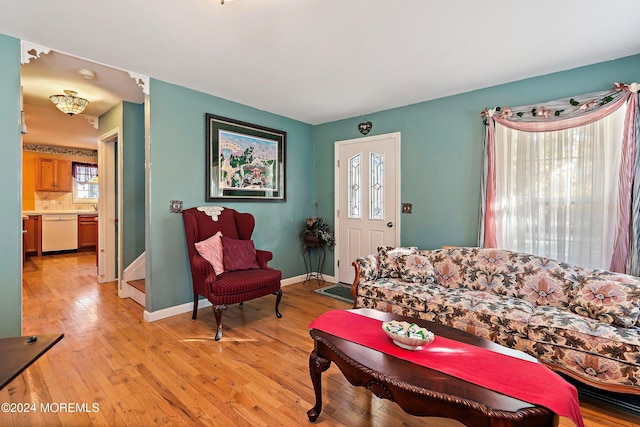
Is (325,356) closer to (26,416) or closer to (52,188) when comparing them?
(26,416)

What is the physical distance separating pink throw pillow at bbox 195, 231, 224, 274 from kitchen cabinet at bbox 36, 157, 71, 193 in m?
6.34

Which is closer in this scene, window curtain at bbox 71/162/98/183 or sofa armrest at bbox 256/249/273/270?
sofa armrest at bbox 256/249/273/270

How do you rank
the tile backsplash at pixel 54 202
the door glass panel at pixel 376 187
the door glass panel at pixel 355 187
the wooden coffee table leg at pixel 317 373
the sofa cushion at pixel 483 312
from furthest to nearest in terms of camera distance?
the tile backsplash at pixel 54 202 → the door glass panel at pixel 355 187 → the door glass panel at pixel 376 187 → the sofa cushion at pixel 483 312 → the wooden coffee table leg at pixel 317 373

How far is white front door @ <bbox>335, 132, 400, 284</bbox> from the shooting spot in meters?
4.16

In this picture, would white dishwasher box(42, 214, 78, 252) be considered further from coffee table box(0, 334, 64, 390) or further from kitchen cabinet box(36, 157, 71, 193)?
coffee table box(0, 334, 64, 390)

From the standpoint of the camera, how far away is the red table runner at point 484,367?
1218 millimetres

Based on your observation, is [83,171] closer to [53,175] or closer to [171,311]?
[53,175]

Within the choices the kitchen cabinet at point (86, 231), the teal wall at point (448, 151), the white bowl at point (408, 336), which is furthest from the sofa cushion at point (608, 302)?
the kitchen cabinet at point (86, 231)

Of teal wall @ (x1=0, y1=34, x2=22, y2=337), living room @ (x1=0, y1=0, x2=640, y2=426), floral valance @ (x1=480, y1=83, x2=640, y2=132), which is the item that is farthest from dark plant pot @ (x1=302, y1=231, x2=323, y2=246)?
teal wall @ (x1=0, y1=34, x2=22, y2=337)

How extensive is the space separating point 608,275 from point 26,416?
156 inches

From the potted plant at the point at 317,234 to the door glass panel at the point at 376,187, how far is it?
29.2 inches

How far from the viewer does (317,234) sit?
464cm

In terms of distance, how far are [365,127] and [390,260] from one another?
211 centimetres

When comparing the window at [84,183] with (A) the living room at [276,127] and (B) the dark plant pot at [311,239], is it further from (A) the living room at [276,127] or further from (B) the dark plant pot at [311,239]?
(B) the dark plant pot at [311,239]
